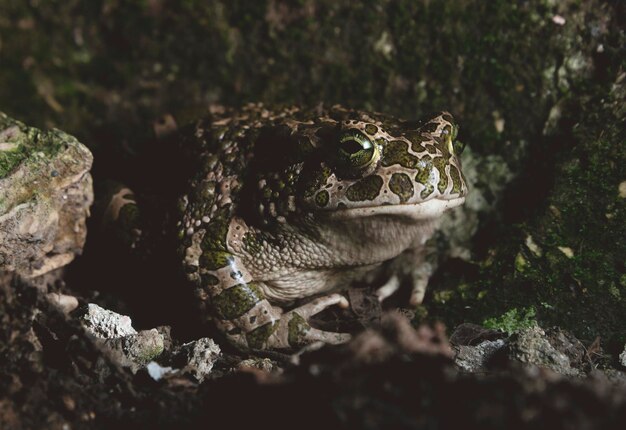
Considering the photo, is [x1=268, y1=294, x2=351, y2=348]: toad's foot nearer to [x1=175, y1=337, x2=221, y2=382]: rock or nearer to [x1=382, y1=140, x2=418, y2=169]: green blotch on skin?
[x1=175, y1=337, x2=221, y2=382]: rock

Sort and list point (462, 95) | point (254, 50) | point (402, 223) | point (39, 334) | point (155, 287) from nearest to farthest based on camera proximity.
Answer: point (39, 334), point (402, 223), point (155, 287), point (462, 95), point (254, 50)

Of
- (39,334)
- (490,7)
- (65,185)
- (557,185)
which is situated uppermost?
(490,7)

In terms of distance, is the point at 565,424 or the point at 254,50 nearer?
the point at 565,424

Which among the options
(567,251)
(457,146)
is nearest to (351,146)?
(457,146)

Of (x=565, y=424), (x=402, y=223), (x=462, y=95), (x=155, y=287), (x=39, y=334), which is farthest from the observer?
(x=462, y=95)

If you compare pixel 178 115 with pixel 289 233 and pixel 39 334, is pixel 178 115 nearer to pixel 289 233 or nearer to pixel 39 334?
pixel 289 233

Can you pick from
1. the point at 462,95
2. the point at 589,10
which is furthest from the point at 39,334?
the point at 589,10

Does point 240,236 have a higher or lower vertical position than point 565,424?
lower

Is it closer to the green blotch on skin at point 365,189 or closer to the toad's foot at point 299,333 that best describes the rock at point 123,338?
the toad's foot at point 299,333
